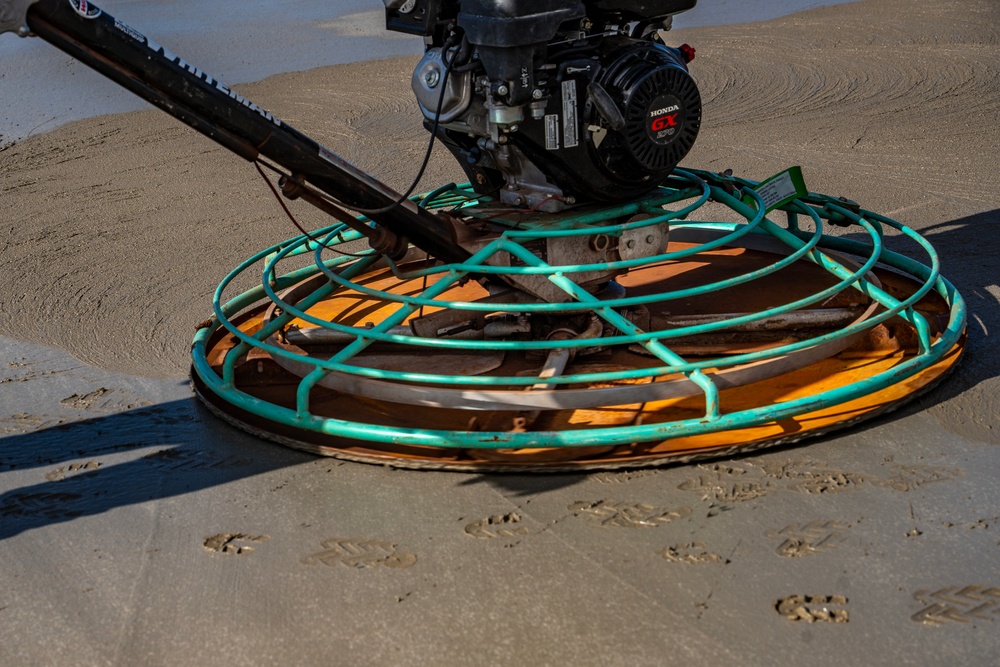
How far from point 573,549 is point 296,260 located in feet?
10.3

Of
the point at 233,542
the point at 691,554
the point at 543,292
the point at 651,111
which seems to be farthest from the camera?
the point at 543,292

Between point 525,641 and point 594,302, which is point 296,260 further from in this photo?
point 525,641

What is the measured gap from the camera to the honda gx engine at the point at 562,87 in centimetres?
380

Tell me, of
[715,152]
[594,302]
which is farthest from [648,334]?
[715,152]

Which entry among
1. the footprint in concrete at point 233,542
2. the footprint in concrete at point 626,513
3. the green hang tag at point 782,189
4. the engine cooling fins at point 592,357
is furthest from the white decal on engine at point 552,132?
the footprint in concrete at point 233,542

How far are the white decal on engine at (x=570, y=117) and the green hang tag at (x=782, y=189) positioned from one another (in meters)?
→ 0.85

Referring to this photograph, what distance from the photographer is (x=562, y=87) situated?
12.9 ft

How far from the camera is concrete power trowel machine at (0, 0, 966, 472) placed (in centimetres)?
364

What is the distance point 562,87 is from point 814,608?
2.01 m

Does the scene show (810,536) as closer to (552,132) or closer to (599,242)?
(599,242)

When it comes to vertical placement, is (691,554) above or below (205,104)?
below

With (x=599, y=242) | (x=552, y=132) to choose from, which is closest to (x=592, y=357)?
(x=599, y=242)

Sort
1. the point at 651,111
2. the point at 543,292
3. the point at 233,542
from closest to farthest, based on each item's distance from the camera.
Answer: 1. the point at 233,542
2. the point at 651,111
3. the point at 543,292

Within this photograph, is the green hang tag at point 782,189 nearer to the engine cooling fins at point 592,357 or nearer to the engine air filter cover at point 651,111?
the engine cooling fins at point 592,357
